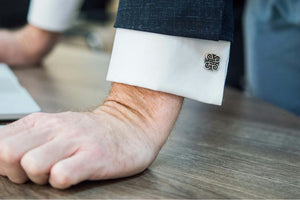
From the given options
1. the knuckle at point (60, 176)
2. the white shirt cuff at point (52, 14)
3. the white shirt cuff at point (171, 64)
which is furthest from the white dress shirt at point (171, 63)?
the white shirt cuff at point (52, 14)

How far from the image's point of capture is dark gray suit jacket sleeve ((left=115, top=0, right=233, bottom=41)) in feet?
1.41

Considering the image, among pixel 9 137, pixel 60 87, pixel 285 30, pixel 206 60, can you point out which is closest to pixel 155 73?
pixel 206 60

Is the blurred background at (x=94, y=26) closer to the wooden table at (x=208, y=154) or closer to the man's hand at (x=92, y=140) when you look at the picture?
the wooden table at (x=208, y=154)

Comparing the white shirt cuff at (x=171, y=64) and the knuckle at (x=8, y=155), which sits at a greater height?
the white shirt cuff at (x=171, y=64)

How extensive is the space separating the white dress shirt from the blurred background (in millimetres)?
Answer: 818

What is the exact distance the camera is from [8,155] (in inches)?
14.2

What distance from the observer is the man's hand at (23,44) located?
1.01 metres

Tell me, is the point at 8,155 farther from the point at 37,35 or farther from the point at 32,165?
the point at 37,35

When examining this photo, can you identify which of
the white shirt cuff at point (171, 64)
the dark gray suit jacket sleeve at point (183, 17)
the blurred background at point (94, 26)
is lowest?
the blurred background at point (94, 26)

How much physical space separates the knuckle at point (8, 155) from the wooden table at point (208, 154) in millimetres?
36

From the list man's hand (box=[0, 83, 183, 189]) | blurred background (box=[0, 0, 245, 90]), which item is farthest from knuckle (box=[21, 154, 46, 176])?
blurred background (box=[0, 0, 245, 90])

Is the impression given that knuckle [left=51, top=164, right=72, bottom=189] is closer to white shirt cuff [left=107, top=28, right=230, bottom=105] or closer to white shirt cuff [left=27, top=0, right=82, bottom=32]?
white shirt cuff [left=107, top=28, right=230, bottom=105]

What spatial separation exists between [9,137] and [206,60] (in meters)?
0.26

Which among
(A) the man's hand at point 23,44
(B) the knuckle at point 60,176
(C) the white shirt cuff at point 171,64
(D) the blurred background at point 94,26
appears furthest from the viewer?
(D) the blurred background at point 94,26
